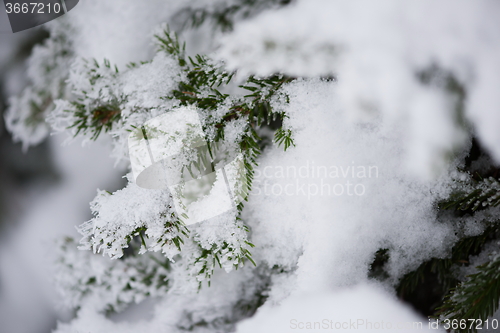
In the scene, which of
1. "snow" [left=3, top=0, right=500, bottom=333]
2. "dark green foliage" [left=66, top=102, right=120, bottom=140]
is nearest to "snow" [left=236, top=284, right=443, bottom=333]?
"snow" [left=3, top=0, right=500, bottom=333]

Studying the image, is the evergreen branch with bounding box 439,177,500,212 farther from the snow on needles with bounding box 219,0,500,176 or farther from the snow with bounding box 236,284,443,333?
the snow with bounding box 236,284,443,333

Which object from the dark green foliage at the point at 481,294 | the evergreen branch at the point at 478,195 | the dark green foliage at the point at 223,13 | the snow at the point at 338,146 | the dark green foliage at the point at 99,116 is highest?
the dark green foliage at the point at 223,13

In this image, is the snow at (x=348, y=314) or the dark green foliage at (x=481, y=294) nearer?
the dark green foliage at (x=481, y=294)

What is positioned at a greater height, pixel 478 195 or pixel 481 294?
pixel 478 195

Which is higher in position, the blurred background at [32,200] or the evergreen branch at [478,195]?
the blurred background at [32,200]

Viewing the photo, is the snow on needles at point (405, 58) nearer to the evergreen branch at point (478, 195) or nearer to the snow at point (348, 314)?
the evergreen branch at point (478, 195)

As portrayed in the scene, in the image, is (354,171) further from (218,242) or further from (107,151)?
(107,151)

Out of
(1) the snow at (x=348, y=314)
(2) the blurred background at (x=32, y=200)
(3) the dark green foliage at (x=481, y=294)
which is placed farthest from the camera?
(2) the blurred background at (x=32, y=200)

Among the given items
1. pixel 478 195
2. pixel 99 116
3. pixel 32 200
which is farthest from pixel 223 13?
pixel 32 200

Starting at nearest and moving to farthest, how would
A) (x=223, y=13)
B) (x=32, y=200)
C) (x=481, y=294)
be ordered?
(x=481, y=294) → (x=223, y=13) → (x=32, y=200)

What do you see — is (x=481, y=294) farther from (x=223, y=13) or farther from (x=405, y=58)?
(x=223, y=13)

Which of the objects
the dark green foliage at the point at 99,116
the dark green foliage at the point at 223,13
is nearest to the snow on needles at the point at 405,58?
the dark green foliage at the point at 223,13

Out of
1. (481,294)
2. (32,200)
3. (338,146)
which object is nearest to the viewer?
(481,294)

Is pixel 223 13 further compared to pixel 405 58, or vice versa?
pixel 223 13
